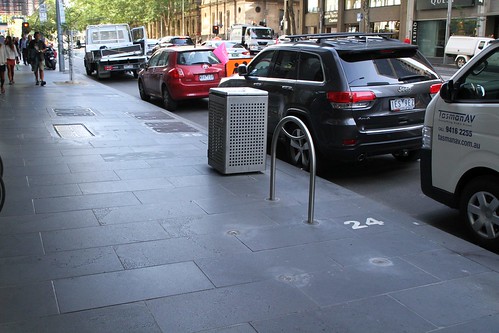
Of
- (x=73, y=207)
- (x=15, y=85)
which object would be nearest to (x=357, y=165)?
(x=73, y=207)

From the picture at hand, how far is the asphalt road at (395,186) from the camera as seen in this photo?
6281 millimetres

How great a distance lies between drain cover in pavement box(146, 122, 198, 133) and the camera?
11.1 metres

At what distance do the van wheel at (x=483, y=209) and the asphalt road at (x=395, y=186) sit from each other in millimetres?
363

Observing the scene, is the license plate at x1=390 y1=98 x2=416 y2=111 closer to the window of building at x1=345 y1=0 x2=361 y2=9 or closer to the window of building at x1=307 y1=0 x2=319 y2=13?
the window of building at x1=345 y1=0 x2=361 y2=9

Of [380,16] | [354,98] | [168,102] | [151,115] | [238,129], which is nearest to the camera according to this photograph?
[238,129]

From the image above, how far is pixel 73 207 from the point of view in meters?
6.02

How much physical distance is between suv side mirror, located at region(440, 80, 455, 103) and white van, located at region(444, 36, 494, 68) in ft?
102

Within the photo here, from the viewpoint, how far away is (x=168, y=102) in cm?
1523

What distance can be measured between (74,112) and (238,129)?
7.78m

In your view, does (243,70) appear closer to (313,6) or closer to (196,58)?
(196,58)

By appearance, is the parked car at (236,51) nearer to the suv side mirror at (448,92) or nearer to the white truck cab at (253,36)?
the white truck cab at (253,36)

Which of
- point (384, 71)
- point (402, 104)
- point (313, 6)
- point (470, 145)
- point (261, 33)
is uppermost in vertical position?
point (313, 6)

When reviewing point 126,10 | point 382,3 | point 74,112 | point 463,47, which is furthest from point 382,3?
point 126,10

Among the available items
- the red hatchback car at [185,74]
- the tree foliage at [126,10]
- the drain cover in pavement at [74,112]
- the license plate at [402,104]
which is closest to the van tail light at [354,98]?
the license plate at [402,104]
